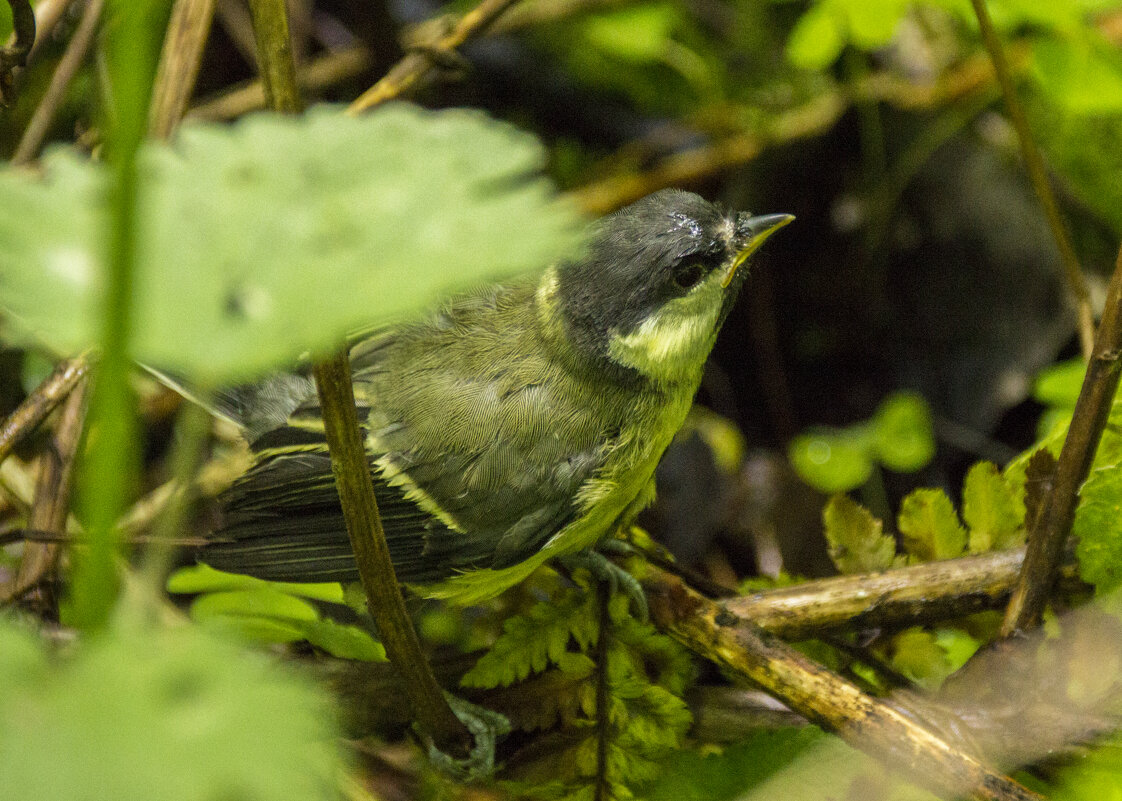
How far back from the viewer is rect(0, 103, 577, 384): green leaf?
2.19 ft

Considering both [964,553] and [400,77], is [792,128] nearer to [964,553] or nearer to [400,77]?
[400,77]

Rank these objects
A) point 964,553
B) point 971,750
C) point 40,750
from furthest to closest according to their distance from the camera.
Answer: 1. point 964,553
2. point 971,750
3. point 40,750

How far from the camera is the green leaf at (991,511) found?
1.81 metres

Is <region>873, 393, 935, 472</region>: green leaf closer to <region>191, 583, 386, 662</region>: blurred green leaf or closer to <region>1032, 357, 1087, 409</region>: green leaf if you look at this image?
<region>1032, 357, 1087, 409</region>: green leaf

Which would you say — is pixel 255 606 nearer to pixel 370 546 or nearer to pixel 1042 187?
pixel 370 546

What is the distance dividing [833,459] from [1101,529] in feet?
4.15

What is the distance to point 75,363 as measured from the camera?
6.41 feet

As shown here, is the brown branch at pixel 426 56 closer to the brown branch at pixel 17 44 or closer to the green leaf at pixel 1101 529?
the brown branch at pixel 17 44

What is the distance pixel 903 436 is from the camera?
290cm

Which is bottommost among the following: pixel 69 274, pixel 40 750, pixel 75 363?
pixel 75 363

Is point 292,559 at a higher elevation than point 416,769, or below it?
higher

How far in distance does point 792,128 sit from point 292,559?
227 centimetres

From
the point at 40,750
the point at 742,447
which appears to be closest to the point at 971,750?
the point at 40,750

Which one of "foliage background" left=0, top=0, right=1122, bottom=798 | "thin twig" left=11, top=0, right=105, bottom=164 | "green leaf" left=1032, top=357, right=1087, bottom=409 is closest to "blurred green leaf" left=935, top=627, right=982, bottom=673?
"foliage background" left=0, top=0, right=1122, bottom=798
